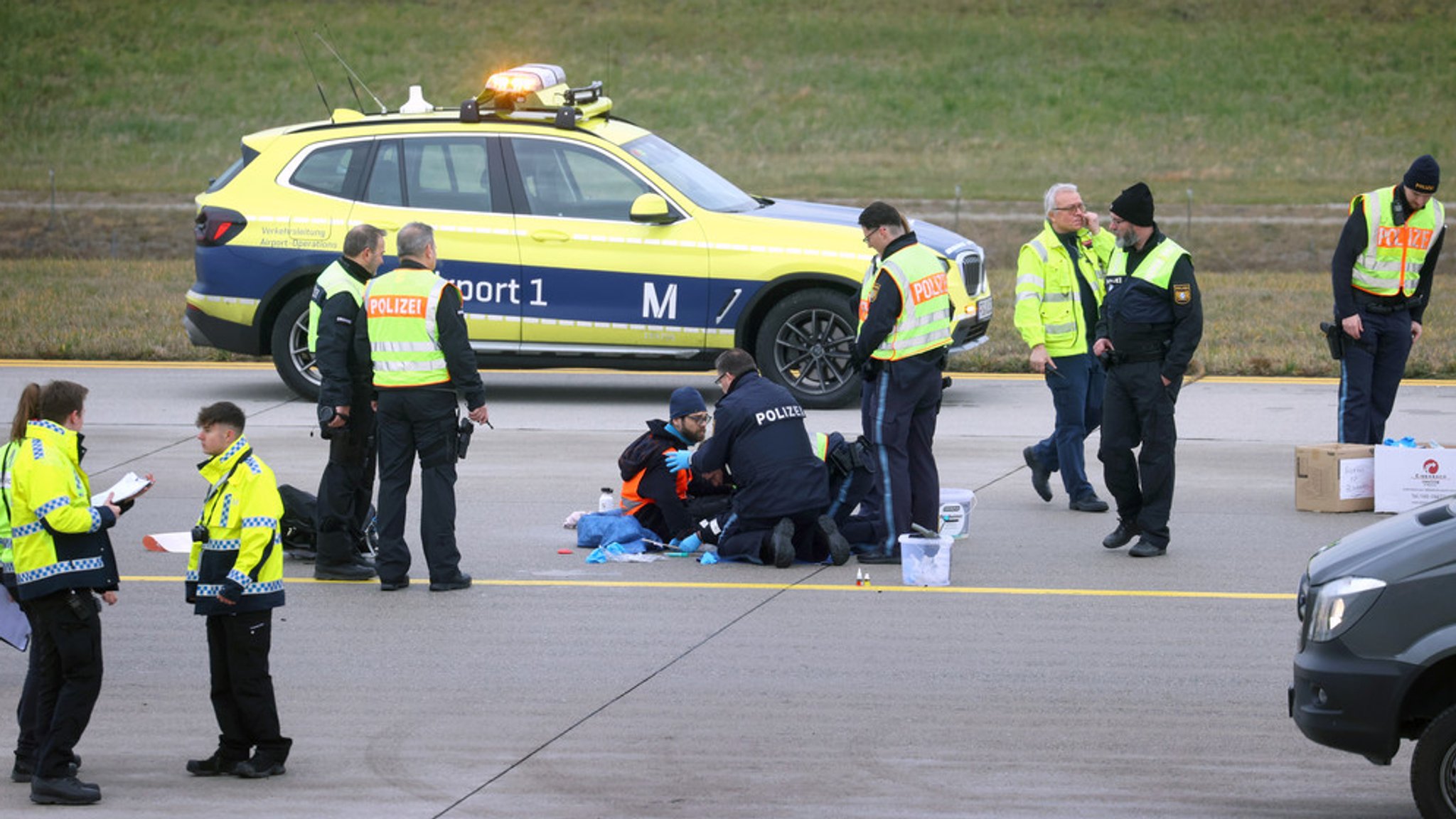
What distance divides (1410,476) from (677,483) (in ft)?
13.1

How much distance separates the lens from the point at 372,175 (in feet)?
47.3

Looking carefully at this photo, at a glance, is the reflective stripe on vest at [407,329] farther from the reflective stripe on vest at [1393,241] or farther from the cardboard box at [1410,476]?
the reflective stripe on vest at [1393,241]

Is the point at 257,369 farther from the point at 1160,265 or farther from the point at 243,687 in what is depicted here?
the point at 243,687

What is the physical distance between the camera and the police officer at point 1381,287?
11.0m

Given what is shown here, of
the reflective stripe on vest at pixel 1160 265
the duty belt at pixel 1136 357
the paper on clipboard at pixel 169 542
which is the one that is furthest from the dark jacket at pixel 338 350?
the reflective stripe on vest at pixel 1160 265

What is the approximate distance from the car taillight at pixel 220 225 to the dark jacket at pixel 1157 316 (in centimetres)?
735

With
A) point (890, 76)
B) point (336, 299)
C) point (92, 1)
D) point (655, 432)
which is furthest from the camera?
point (92, 1)

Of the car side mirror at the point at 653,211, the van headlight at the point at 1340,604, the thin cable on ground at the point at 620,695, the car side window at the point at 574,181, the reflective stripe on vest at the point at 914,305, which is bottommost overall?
the thin cable on ground at the point at 620,695

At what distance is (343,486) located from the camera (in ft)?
31.2

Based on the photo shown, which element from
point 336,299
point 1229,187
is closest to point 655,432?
point 336,299

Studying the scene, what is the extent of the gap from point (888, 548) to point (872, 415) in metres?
0.67

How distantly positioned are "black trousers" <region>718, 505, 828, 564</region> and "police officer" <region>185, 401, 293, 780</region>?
11.2ft

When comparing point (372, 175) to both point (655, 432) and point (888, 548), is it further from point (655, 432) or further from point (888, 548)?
point (888, 548)

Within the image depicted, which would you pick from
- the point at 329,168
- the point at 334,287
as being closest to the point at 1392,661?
the point at 334,287
